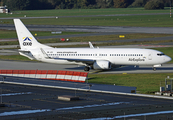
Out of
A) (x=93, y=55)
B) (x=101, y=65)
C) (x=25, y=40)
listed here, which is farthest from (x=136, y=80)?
(x=25, y=40)

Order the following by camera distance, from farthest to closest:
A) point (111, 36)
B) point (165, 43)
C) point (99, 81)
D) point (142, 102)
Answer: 1. point (111, 36)
2. point (165, 43)
3. point (99, 81)
4. point (142, 102)

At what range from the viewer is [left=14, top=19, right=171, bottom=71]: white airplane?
207ft

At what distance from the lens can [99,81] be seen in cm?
5525

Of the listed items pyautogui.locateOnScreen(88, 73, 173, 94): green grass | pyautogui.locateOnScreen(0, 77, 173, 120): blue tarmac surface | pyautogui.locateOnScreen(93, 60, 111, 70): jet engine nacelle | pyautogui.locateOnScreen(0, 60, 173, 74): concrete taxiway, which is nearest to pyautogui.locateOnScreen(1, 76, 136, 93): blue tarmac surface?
pyautogui.locateOnScreen(0, 77, 173, 120): blue tarmac surface

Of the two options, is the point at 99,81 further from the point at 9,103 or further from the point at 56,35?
the point at 56,35

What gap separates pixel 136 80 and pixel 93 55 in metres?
12.9

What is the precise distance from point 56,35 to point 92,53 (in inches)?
2792

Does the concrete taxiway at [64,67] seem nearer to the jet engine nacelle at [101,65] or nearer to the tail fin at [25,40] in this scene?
the jet engine nacelle at [101,65]

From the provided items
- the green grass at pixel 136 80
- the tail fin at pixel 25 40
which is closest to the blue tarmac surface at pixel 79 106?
the green grass at pixel 136 80

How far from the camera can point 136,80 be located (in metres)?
54.8

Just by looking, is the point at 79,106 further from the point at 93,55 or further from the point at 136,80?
the point at 93,55

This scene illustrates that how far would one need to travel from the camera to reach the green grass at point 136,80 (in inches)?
1935

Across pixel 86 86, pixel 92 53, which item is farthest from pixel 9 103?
pixel 92 53

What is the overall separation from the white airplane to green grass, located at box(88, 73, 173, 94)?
3.77m
